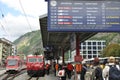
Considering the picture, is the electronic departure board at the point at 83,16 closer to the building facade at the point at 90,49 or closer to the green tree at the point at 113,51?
the green tree at the point at 113,51

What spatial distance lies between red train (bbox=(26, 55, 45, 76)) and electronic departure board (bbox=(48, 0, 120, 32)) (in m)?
27.8

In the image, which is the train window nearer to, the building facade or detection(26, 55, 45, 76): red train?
detection(26, 55, 45, 76): red train

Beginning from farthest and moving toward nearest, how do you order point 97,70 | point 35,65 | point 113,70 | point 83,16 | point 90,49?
point 90,49
point 35,65
point 83,16
point 97,70
point 113,70

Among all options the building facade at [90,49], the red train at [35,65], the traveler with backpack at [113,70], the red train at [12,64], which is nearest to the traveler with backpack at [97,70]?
the traveler with backpack at [113,70]

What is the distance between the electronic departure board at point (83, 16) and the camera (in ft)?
71.3

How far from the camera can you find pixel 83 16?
2172 centimetres

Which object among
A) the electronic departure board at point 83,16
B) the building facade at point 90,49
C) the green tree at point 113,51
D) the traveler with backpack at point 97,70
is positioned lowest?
the traveler with backpack at point 97,70

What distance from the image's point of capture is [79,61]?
2320cm

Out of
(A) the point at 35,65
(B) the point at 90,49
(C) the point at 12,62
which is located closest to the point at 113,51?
(B) the point at 90,49

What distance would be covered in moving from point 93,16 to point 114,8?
1.33 m

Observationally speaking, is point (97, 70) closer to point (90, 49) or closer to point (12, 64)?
point (12, 64)

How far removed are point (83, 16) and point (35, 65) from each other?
93.0 ft

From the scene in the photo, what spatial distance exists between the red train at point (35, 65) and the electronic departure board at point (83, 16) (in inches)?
1094

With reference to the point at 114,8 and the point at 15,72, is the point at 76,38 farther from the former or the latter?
the point at 15,72
